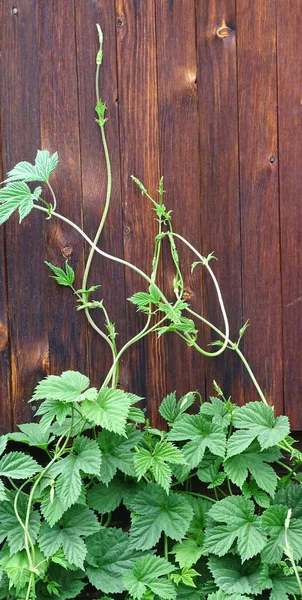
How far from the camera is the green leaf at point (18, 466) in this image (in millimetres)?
1979

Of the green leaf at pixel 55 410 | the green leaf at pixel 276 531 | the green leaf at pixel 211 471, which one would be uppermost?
the green leaf at pixel 55 410

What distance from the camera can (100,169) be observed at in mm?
2279

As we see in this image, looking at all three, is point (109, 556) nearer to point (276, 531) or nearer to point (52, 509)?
point (52, 509)

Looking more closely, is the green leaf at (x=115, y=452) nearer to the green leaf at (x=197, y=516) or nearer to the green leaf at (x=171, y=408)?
the green leaf at (x=171, y=408)

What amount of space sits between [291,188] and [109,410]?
0.96 meters

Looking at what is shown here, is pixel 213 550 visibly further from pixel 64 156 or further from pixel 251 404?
pixel 64 156

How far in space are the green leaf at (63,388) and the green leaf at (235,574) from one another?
0.64 meters

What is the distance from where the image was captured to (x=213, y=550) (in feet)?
6.66

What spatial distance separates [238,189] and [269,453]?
2.78 ft

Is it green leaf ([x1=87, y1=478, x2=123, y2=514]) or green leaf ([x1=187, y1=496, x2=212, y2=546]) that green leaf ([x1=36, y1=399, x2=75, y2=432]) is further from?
green leaf ([x1=187, y1=496, x2=212, y2=546])

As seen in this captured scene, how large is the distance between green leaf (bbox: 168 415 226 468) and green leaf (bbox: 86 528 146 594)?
309 mm

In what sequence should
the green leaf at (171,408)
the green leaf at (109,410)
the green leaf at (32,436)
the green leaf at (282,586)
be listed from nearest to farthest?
the green leaf at (109,410) < the green leaf at (282,586) < the green leaf at (32,436) < the green leaf at (171,408)

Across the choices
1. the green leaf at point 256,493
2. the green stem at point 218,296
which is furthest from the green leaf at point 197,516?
the green stem at point 218,296

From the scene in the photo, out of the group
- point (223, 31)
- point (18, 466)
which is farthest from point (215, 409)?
point (223, 31)
